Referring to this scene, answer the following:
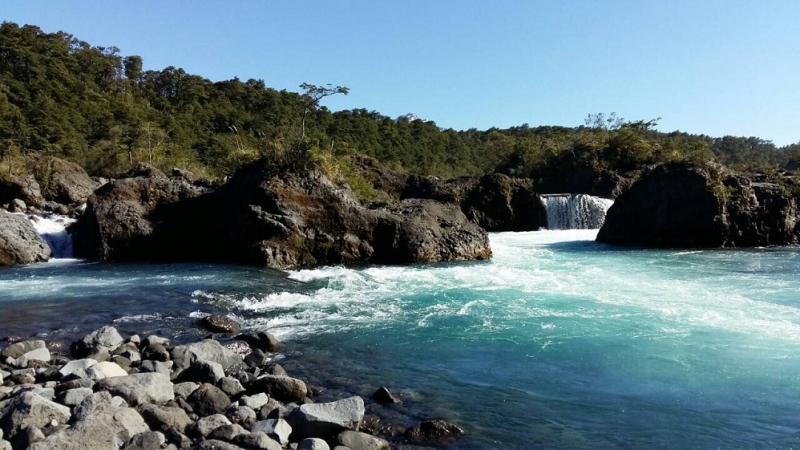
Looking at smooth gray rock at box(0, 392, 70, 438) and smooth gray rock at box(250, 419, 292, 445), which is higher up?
smooth gray rock at box(0, 392, 70, 438)

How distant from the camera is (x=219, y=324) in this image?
922 cm

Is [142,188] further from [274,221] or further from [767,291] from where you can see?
[767,291]

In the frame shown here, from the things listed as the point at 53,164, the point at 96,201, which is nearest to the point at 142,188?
the point at 96,201

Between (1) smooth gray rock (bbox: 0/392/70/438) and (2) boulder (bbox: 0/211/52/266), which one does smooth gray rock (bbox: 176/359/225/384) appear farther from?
(2) boulder (bbox: 0/211/52/266)

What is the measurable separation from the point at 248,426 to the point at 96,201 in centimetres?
1540

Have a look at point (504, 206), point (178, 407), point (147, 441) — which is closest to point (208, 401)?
point (178, 407)

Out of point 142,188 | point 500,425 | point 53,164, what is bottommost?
point 500,425

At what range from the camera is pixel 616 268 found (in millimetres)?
17078

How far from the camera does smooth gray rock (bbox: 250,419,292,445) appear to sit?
16.6ft

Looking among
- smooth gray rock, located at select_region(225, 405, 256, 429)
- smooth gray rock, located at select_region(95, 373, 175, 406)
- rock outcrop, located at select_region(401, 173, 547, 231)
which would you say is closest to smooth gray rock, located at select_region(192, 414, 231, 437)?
smooth gray rock, located at select_region(225, 405, 256, 429)

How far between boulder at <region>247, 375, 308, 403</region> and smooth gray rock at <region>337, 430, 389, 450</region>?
1.15 metres

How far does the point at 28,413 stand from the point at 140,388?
3.33 ft

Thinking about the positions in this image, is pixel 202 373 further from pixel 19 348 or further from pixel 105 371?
pixel 19 348

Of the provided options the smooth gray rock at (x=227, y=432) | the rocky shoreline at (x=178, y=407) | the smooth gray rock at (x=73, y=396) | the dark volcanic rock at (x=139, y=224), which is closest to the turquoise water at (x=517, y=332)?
the rocky shoreline at (x=178, y=407)
